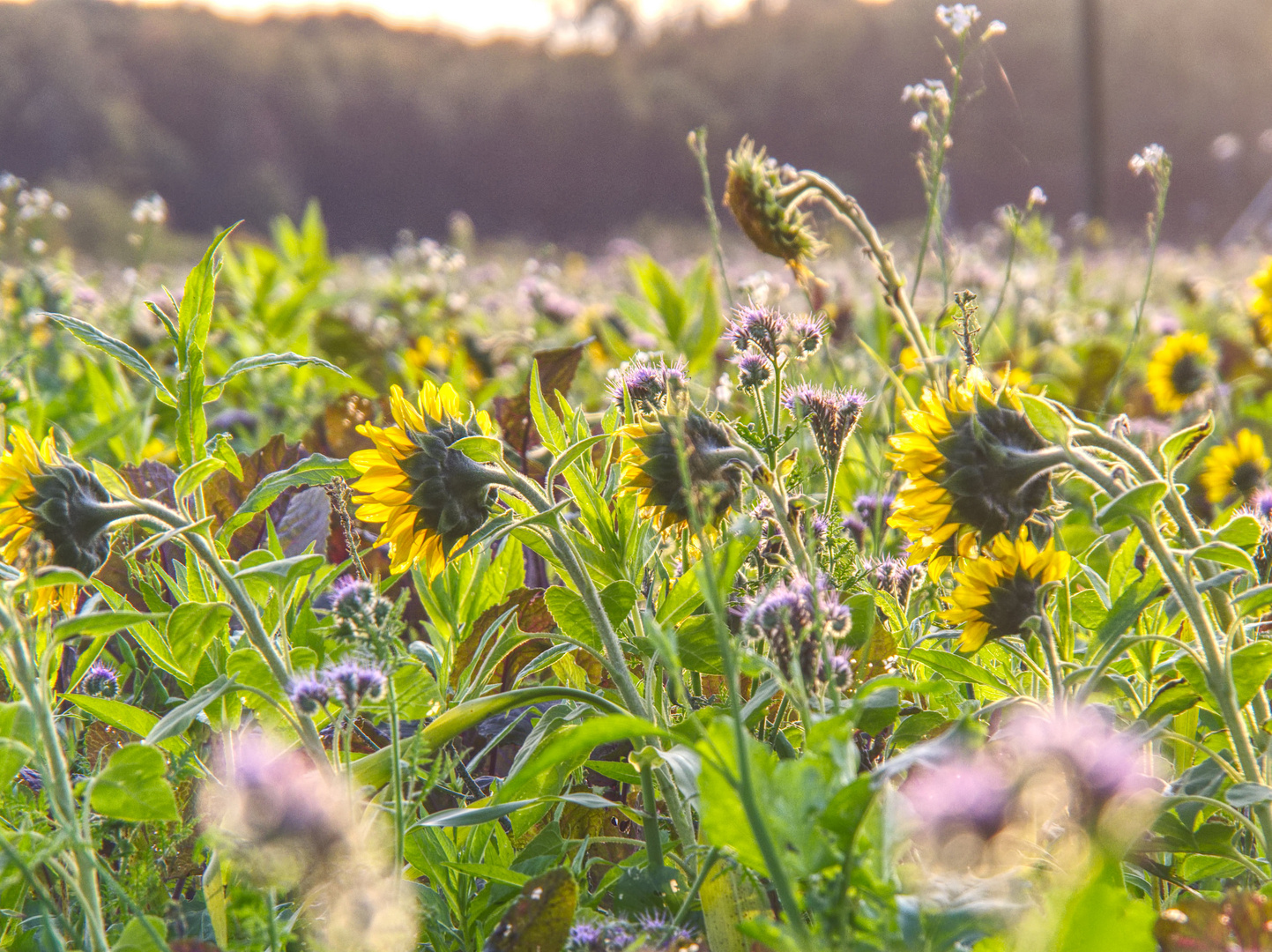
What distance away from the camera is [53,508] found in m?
0.72

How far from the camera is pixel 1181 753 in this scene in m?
0.84

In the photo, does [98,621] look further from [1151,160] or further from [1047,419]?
[1151,160]

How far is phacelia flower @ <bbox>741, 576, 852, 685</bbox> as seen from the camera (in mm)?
572

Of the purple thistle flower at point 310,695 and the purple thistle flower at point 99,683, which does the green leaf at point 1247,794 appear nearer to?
the purple thistle flower at point 310,695

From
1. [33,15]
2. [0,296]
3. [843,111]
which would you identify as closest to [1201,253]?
[0,296]

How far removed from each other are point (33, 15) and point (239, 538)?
26.7 metres

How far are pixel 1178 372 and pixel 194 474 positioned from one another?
6.17 ft

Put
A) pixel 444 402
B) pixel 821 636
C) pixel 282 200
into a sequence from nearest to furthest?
1. pixel 821 636
2. pixel 444 402
3. pixel 282 200

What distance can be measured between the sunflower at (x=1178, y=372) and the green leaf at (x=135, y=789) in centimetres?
191

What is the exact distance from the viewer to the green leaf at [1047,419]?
2.02 feet

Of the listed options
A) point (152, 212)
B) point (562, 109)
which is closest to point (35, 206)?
point (152, 212)

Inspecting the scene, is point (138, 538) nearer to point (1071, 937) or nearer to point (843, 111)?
point (1071, 937)

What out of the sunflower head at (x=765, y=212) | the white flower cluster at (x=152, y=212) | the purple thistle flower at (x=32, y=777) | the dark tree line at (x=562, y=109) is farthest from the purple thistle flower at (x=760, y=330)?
the dark tree line at (x=562, y=109)

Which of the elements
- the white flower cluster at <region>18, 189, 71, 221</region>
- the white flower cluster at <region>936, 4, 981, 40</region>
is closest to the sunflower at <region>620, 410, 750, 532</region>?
the white flower cluster at <region>936, 4, 981, 40</region>
